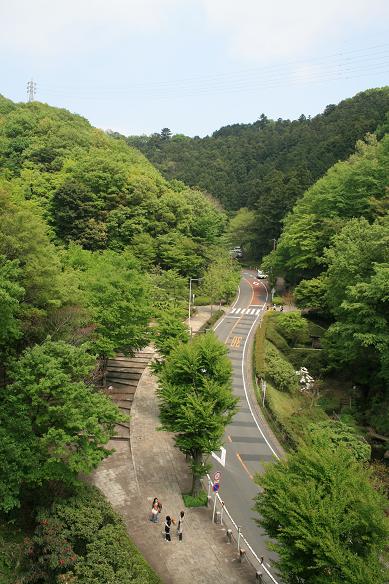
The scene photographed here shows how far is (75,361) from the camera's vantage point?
18.0 meters

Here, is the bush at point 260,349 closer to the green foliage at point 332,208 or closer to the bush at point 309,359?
the bush at point 309,359

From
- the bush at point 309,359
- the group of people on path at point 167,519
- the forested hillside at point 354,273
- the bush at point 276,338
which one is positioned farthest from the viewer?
the bush at point 276,338

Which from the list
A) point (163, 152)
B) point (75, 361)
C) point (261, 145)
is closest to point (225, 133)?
point (163, 152)

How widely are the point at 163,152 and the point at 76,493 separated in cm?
11674

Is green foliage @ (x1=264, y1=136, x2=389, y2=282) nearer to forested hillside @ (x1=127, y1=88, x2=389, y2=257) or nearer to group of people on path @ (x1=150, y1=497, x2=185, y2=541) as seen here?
forested hillside @ (x1=127, y1=88, x2=389, y2=257)

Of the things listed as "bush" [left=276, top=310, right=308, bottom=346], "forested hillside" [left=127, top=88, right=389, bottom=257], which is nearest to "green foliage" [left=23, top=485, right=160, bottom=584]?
"bush" [left=276, top=310, right=308, bottom=346]

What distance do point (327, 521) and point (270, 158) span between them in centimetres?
9572

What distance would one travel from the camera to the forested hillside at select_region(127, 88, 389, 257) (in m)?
71.2

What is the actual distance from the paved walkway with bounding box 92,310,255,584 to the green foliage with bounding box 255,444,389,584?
4170 millimetres

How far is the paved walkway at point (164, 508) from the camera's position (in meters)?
16.5

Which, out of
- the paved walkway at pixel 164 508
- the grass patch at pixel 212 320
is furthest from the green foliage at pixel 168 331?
the grass patch at pixel 212 320

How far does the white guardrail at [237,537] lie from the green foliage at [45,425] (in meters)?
5.61

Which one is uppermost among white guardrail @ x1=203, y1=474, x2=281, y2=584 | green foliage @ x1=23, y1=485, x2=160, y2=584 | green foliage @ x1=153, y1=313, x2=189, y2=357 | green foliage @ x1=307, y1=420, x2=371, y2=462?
green foliage @ x1=153, y1=313, x2=189, y2=357

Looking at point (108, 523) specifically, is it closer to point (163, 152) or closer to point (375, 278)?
point (375, 278)
